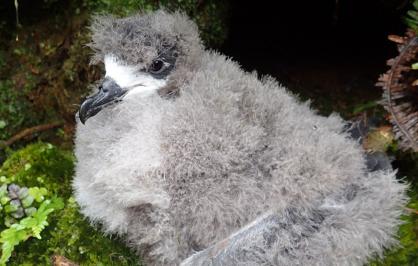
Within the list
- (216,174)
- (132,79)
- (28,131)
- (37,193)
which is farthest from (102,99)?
(28,131)

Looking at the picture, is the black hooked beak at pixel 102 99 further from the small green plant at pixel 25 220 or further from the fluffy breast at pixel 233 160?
the small green plant at pixel 25 220

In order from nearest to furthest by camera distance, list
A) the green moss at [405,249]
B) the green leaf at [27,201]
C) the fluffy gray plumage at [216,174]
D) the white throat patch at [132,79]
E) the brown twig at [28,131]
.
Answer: the fluffy gray plumage at [216,174], the white throat patch at [132,79], the green moss at [405,249], the green leaf at [27,201], the brown twig at [28,131]

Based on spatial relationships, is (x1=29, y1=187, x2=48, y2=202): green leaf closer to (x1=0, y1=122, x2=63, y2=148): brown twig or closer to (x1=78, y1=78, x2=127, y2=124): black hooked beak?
(x1=78, y1=78, x2=127, y2=124): black hooked beak

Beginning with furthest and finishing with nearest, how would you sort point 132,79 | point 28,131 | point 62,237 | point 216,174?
point 28,131 → point 62,237 → point 132,79 → point 216,174

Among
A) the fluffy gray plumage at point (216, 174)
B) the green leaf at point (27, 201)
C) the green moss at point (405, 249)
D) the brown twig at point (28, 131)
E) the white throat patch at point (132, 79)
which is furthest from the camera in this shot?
the brown twig at point (28, 131)

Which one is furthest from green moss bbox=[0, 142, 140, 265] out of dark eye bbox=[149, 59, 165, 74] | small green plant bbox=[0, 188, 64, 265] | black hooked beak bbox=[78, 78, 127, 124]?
dark eye bbox=[149, 59, 165, 74]

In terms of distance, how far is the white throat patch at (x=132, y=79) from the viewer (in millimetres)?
1713

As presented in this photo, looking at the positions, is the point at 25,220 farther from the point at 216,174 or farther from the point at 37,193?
the point at 216,174

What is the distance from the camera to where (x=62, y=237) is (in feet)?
6.57

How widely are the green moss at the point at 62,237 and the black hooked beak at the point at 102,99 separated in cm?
54

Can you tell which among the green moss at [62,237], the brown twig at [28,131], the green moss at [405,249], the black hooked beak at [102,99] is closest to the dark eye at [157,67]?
the black hooked beak at [102,99]

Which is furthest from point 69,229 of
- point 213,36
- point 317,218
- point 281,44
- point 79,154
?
point 281,44

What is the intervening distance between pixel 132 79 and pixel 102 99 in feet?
0.40

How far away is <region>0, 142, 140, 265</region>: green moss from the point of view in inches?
76.6
